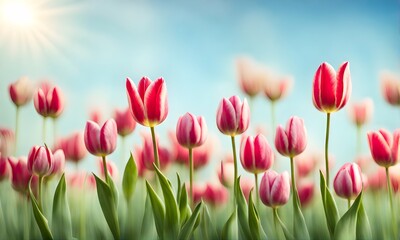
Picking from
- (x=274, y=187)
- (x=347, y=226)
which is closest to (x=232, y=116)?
(x=274, y=187)

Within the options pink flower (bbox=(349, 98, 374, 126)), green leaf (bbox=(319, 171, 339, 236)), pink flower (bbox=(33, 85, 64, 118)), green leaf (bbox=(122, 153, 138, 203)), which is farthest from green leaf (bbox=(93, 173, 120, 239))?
pink flower (bbox=(349, 98, 374, 126))

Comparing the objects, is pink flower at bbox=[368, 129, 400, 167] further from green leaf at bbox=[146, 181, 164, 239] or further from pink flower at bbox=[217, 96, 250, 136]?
green leaf at bbox=[146, 181, 164, 239]

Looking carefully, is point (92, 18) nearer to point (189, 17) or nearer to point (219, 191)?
point (189, 17)

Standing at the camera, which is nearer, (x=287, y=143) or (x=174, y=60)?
(x=287, y=143)

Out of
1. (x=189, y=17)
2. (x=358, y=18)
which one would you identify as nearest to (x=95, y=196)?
(x=189, y=17)

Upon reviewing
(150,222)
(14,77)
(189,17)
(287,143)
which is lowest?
(150,222)

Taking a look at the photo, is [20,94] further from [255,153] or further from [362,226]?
[362,226]
